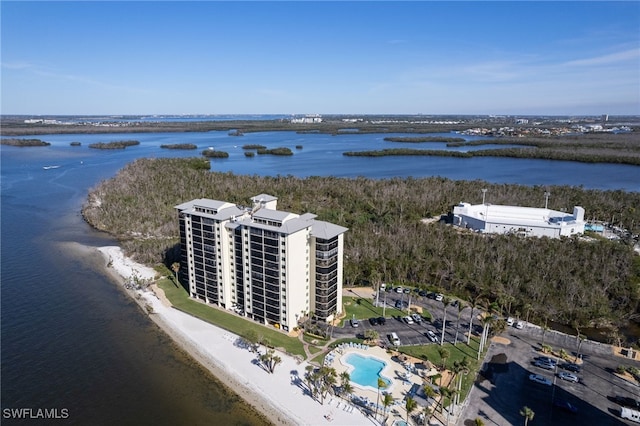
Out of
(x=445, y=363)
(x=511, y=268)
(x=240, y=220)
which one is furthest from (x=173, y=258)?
(x=511, y=268)

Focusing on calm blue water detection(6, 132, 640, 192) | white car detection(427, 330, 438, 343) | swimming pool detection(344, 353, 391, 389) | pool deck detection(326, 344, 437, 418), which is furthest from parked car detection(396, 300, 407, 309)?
calm blue water detection(6, 132, 640, 192)

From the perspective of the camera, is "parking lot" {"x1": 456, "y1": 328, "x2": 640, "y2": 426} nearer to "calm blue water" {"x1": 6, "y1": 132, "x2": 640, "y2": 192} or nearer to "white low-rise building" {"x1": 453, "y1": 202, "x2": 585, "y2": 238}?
"white low-rise building" {"x1": 453, "y1": 202, "x2": 585, "y2": 238}

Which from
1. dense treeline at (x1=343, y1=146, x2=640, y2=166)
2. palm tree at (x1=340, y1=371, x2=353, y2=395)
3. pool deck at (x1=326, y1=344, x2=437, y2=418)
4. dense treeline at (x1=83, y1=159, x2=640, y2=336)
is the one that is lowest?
pool deck at (x1=326, y1=344, x2=437, y2=418)

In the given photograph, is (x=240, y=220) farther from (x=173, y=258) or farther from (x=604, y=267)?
(x=604, y=267)

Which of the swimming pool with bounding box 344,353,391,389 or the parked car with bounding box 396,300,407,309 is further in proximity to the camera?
the parked car with bounding box 396,300,407,309

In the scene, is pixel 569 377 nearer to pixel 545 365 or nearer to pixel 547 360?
pixel 545 365

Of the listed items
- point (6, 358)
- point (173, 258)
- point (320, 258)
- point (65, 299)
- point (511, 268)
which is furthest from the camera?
point (173, 258)
